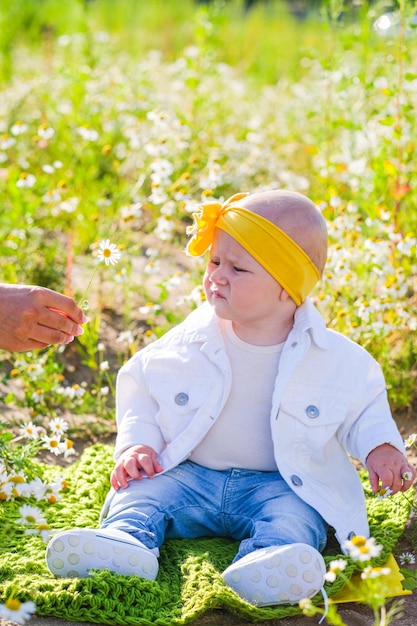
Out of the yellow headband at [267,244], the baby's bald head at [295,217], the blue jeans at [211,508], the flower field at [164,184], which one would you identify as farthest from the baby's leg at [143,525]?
the baby's bald head at [295,217]

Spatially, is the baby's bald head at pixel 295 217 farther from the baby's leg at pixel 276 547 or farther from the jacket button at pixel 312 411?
the baby's leg at pixel 276 547

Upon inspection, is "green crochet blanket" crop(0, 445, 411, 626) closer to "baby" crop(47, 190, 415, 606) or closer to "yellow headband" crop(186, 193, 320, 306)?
"baby" crop(47, 190, 415, 606)

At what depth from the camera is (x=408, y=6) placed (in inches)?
144

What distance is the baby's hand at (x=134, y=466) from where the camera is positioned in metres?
2.43

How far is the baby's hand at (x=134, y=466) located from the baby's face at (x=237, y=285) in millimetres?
432

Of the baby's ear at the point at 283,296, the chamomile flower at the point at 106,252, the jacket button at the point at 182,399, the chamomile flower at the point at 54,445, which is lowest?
the chamomile flower at the point at 54,445

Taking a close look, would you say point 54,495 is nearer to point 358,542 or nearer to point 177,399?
point 177,399

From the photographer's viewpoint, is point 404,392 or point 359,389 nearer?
point 359,389

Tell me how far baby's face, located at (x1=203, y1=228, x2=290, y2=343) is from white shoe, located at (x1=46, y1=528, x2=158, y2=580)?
66 cm

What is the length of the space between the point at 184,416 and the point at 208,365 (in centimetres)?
16

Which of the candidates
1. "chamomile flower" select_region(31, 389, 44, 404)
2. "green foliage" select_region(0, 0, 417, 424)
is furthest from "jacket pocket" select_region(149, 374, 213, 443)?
"chamomile flower" select_region(31, 389, 44, 404)

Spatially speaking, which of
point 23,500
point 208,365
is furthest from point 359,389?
point 23,500

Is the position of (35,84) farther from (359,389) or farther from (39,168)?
(359,389)

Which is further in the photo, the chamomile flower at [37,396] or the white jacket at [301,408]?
the chamomile flower at [37,396]
